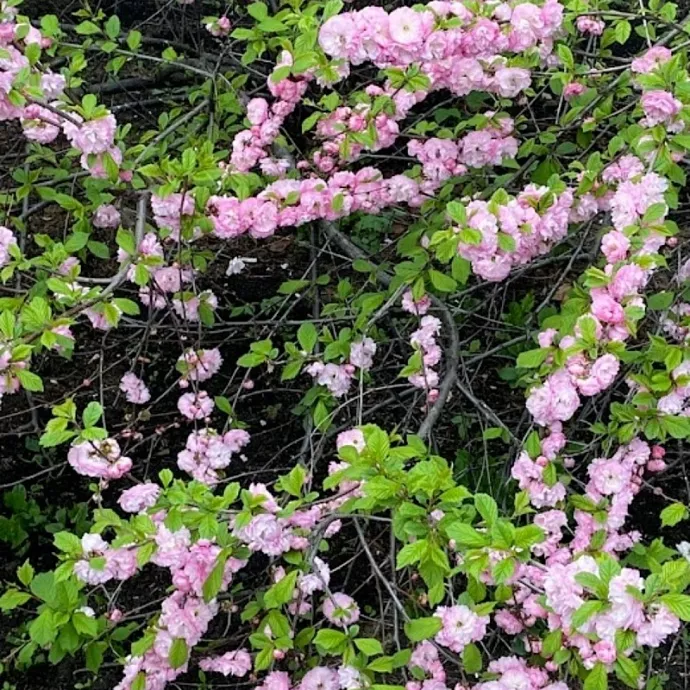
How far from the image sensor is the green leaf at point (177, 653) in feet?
6.96

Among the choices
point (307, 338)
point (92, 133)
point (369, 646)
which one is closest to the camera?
point (369, 646)

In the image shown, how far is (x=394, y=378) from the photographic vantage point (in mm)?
3664

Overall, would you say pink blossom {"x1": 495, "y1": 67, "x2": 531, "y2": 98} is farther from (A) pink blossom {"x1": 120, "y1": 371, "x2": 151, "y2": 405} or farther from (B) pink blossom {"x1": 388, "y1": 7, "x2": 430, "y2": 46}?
(A) pink blossom {"x1": 120, "y1": 371, "x2": 151, "y2": 405}

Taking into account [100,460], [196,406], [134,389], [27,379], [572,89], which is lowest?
[134,389]

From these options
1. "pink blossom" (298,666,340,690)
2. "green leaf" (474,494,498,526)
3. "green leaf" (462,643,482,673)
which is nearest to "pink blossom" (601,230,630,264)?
"green leaf" (474,494,498,526)

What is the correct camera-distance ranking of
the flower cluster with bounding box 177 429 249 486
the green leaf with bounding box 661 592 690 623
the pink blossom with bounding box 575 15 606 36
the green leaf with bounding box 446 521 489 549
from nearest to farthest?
the green leaf with bounding box 661 592 690 623
the green leaf with bounding box 446 521 489 549
the flower cluster with bounding box 177 429 249 486
the pink blossom with bounding box 575 15 606 36

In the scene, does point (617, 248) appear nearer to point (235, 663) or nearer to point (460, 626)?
point (460, 626)

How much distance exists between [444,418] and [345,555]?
0.64 meters

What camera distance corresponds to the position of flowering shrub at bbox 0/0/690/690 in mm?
1944

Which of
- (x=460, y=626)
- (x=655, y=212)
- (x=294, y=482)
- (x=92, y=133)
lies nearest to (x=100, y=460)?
(x=294, y=482)

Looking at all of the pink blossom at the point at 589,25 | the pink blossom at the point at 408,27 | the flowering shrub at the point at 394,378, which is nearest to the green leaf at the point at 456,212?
the flowering shrub at the point at 394,378

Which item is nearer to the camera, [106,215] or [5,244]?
[5,244]

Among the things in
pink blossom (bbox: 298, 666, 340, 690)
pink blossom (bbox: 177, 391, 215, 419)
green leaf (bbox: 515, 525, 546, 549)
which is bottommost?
pink blossom (bbox: 177, 391, 215, 419)

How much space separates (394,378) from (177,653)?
1725mm
